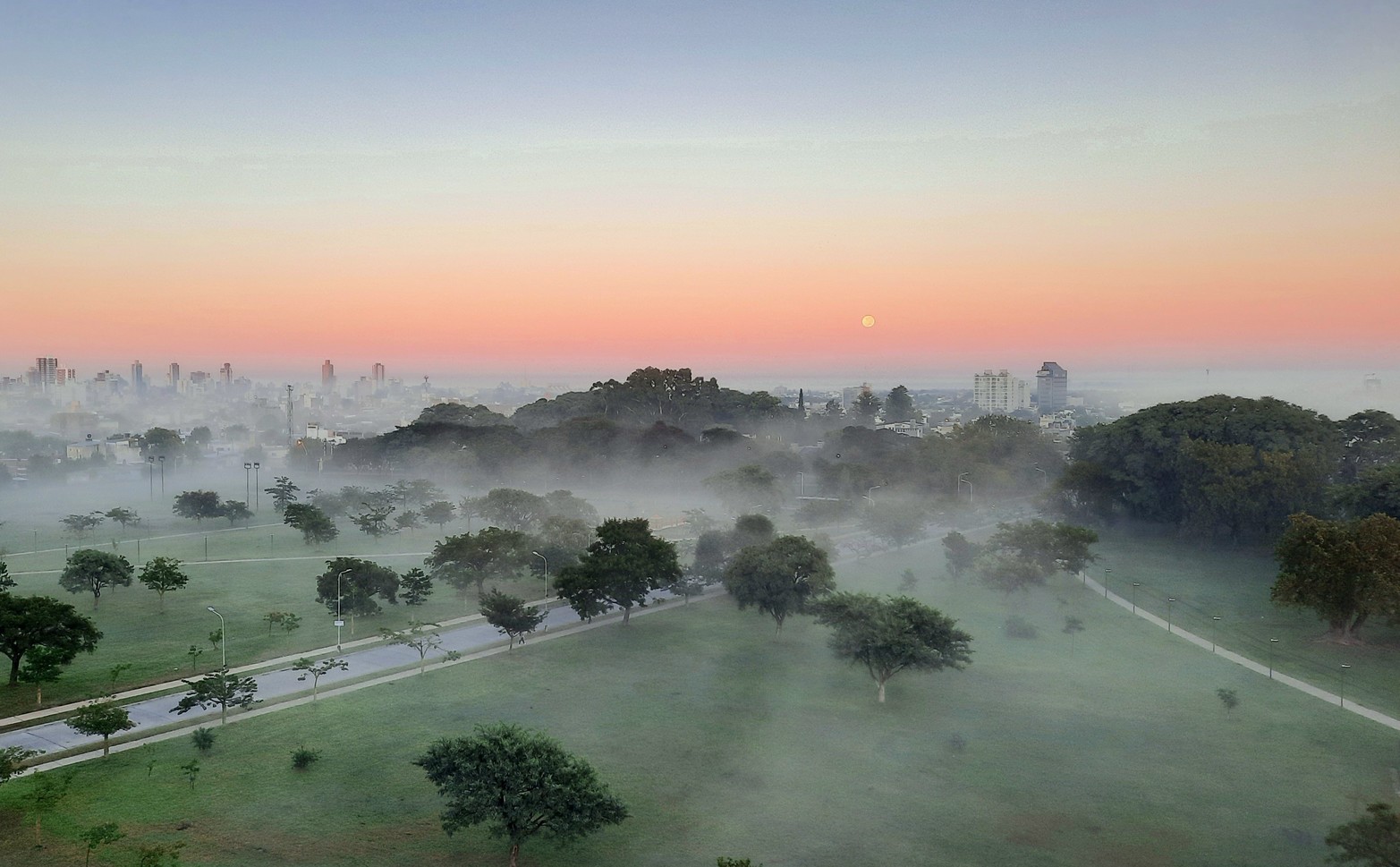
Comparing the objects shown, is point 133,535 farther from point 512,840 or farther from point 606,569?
point 512,840

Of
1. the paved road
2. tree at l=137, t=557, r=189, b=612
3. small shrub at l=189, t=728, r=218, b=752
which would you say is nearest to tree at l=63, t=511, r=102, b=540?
tree at l=137, t=557, r=189, b=612

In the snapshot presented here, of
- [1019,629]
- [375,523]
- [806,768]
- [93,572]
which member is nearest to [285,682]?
[93,572]

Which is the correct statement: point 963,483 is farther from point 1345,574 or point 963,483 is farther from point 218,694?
point 218,694

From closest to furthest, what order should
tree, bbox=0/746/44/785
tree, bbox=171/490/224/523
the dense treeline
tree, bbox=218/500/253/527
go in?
1. tree, bbox=0/746/44/785
2. the dense treeline
3. tree, bbox=171/490/224/523
4. tree, bbox=218/500/253/527

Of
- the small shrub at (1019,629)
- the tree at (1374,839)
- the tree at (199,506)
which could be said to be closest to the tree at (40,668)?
the tree at (1374,839)

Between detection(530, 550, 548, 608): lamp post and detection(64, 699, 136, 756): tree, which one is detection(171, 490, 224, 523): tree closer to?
detection(530, 550, 548, 608): lamp post

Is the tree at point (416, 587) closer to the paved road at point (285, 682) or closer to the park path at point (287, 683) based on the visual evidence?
the park path at point (287, 683)

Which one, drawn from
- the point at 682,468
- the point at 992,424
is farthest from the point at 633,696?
the point at 992,424
